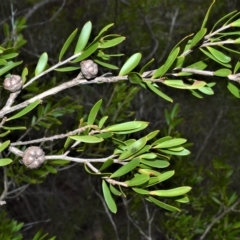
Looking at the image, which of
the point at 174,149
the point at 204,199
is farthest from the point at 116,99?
the point at 174,149

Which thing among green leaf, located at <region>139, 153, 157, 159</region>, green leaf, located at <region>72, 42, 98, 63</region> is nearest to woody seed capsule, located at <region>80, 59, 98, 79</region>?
green leaf, located at <region>72, 42, 98, 63</region>

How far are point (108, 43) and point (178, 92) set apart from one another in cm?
253

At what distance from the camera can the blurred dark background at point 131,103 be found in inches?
108


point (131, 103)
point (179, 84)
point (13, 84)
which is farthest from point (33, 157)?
point (131, 103)

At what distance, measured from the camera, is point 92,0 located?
9.59ft

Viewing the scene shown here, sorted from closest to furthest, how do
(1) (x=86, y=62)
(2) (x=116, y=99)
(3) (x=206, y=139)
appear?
1. (1) (x=86, y=62)
2. (2) (x=116, y=99)
3. (3) (x=206, y=139)

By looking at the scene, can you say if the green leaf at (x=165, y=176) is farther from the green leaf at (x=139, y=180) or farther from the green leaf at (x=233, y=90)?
the green leaf at (x=233, y=90)

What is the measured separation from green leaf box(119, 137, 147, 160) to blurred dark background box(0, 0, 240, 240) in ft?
7.06

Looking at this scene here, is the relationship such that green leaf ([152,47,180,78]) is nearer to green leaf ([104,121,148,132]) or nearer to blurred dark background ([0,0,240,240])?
green leaf ([104,121,148,132])

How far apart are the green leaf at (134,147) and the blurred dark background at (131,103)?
2.15 m

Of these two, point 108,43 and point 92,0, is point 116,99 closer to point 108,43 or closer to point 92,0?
point 108,43

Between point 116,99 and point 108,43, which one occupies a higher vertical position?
point 108,43

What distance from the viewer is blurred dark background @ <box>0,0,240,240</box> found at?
2.74m

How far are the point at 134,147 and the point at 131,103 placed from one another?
7.42 feet
